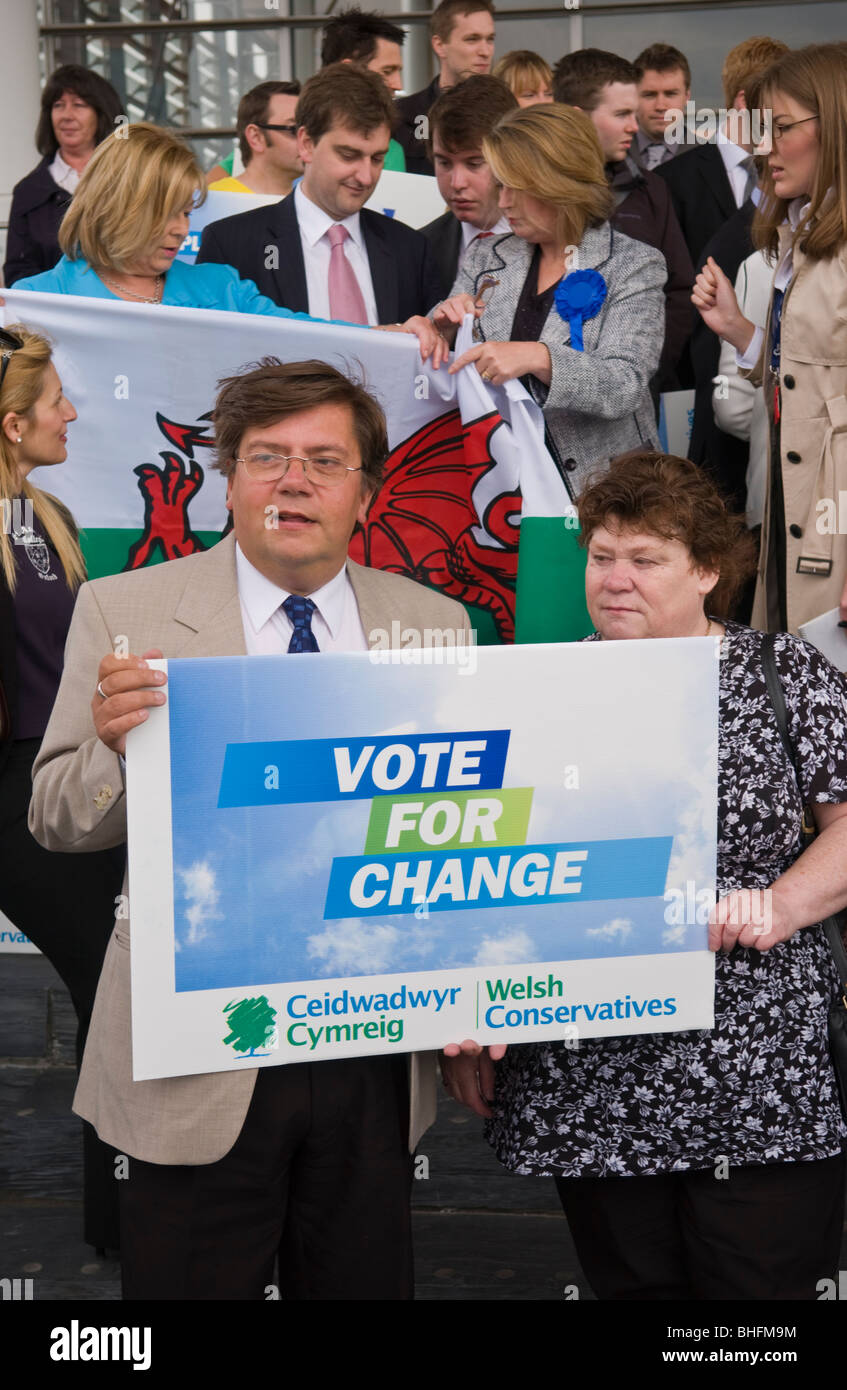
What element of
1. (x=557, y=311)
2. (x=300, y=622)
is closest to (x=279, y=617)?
(x=300, y=622)

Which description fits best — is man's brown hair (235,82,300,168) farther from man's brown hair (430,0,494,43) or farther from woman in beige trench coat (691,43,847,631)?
woman in beige trench coat (691,43,847,631)

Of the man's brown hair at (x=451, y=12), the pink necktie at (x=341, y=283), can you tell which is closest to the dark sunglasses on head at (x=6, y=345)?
the pink necktie at (x=341, y=283)

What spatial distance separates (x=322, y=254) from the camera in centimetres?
464

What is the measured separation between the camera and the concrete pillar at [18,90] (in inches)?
386

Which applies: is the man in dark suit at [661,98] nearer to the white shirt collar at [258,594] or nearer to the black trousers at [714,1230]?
the white shirt collar at [258,594]

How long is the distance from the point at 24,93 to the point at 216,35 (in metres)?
1.47

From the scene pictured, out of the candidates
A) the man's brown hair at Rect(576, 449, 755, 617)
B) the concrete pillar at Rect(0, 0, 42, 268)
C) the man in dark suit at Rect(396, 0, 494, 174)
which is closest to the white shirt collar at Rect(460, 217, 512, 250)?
the man in dark suit at Rect(396, 0, 494, 174)

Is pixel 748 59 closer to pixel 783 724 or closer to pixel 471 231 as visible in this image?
pixel 471 231

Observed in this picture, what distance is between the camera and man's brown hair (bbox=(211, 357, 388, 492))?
8.19 ft

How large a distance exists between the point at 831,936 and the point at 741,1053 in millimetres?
271

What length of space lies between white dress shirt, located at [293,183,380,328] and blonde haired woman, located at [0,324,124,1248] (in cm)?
129

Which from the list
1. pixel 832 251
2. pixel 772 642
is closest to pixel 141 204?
pixel 832 251

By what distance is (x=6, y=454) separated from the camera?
3602mm
